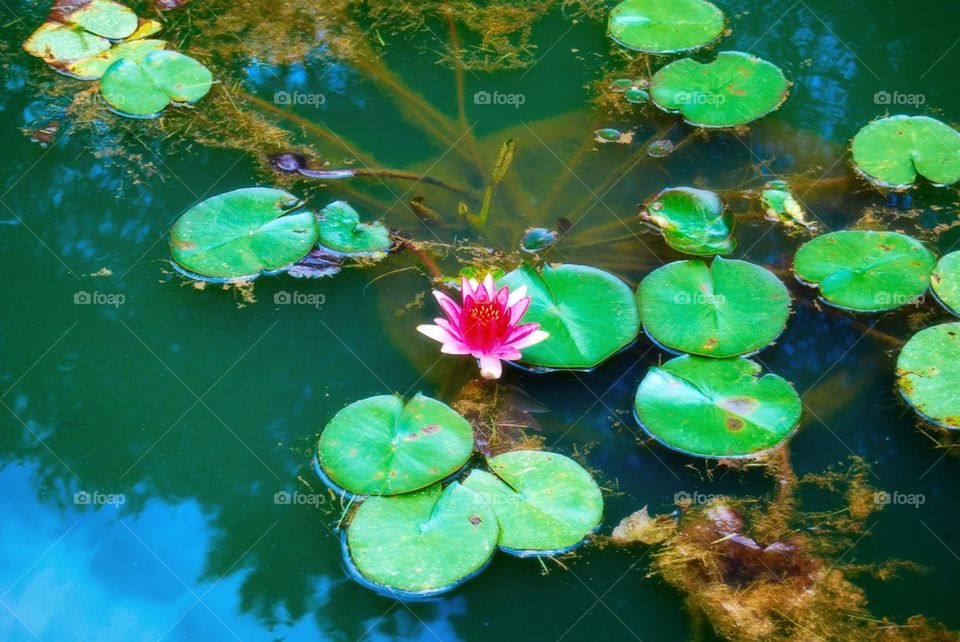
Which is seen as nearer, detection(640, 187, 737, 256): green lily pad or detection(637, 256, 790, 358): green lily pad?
detection(637, 256, 790, 358): green lily pad

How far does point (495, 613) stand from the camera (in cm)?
292

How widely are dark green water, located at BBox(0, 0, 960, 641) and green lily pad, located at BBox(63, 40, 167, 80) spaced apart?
9.6 inches

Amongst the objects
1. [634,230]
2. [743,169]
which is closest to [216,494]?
[634,230]

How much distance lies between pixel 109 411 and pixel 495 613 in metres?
1.80

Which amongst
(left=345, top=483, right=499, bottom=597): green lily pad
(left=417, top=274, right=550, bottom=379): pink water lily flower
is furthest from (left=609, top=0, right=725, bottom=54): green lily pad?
(left=345, top=483, right=499, bottom=597): green lily pad

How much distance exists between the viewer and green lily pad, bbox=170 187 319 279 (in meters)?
3.83

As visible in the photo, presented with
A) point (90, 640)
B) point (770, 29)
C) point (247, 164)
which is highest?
point (770, 29)

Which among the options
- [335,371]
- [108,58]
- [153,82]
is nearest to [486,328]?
[335,371]

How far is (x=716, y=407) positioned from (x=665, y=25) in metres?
2.73

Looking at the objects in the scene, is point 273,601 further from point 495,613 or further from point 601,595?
point 601,595

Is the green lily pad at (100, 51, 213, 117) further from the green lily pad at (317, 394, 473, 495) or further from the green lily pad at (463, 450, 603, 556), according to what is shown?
the green lily pad at (463, 450, 603, 556)

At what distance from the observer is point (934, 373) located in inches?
135

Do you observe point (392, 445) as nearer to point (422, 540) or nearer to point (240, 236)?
point (422, 540)

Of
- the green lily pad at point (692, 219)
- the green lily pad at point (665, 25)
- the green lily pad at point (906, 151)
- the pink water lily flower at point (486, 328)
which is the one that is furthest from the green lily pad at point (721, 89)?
the pink water lily flower at point (486, 328)
